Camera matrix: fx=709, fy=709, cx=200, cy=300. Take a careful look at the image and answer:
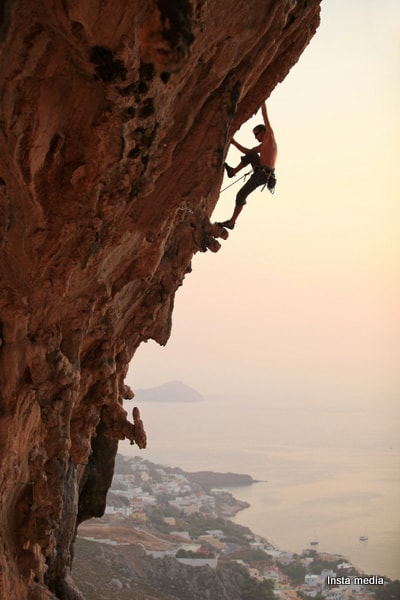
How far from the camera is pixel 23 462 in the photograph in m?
6.78

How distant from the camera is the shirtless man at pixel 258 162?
28.3 ft

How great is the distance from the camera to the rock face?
454cm

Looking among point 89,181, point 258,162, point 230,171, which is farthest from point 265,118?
point 89,181

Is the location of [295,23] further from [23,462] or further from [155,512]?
[155,512]

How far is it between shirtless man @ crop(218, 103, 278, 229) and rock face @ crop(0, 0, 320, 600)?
44cm

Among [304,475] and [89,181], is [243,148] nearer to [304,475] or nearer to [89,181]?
[89,181]

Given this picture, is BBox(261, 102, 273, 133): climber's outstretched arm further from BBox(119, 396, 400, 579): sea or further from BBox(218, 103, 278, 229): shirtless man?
BBox(119, 396, 400, 579): sea

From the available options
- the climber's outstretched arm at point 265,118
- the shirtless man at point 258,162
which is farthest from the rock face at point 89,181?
the shirtless man at point 258,162

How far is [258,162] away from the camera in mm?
8828

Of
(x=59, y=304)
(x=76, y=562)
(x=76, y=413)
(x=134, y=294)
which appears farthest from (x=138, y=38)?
(x=76, y=562)

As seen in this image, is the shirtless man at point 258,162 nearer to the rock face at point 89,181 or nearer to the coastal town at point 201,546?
the rock face at point 89,181

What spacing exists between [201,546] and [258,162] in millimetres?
22708

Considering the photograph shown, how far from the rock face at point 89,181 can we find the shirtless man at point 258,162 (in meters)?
0.44

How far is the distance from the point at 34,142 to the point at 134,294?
3359mm
